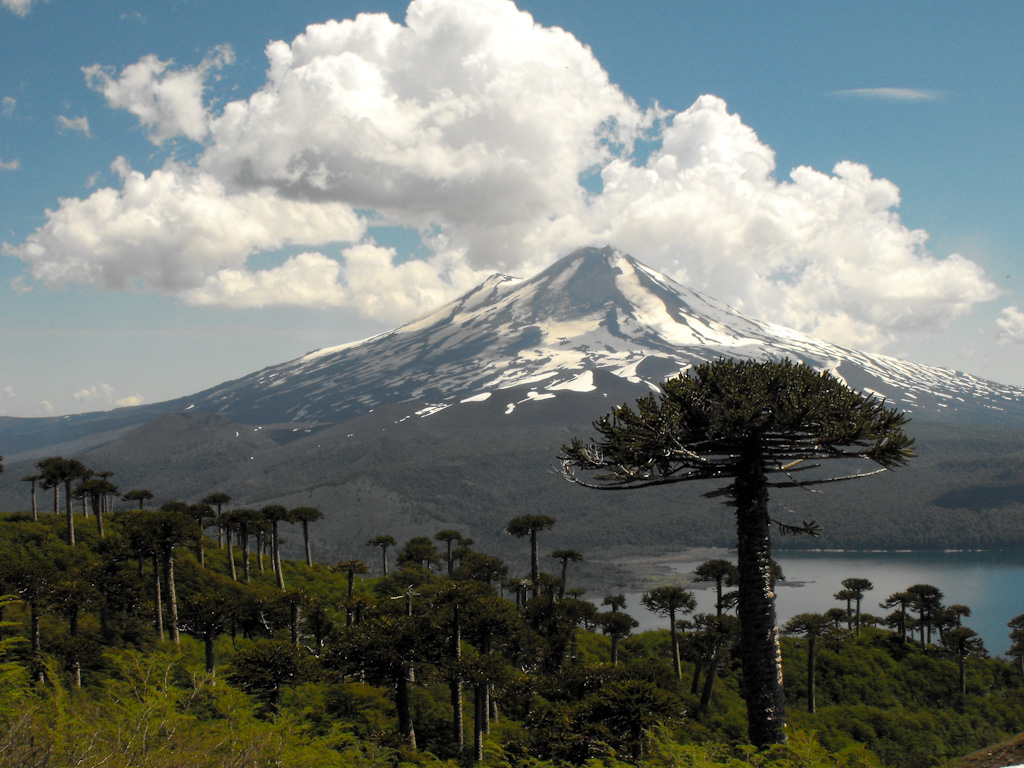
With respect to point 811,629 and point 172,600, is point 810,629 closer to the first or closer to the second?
point 811,629

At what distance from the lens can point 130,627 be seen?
118 feet

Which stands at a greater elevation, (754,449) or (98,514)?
(754,449)

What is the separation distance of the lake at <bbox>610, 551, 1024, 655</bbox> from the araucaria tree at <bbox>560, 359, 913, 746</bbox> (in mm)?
109049

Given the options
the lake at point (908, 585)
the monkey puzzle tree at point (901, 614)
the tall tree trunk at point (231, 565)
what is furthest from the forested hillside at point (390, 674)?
the lake at point (908, 585)

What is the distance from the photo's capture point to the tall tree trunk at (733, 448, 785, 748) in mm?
11453

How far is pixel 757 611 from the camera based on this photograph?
38.2 feet

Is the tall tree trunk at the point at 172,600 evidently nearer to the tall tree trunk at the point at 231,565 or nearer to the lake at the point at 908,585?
the tall tree trunk at the point at 231,565

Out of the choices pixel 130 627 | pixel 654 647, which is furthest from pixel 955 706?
pixel 130 627

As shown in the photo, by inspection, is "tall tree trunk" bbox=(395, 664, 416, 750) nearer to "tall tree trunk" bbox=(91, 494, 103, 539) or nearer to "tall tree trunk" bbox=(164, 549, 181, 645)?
"tall tree trunk" bbox=(164, 549, 181, 645)

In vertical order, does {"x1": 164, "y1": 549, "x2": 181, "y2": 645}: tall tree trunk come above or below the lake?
above

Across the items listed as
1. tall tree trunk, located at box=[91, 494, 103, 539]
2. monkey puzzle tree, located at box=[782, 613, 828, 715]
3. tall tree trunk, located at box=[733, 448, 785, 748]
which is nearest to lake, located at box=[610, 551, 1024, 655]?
monkey puzzle tree, located at box=[782, 613, 828, 715]

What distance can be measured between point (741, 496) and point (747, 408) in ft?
5.86

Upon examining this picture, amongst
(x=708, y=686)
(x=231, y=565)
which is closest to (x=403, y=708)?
(x=708, y=686)

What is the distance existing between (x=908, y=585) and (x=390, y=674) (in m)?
173
